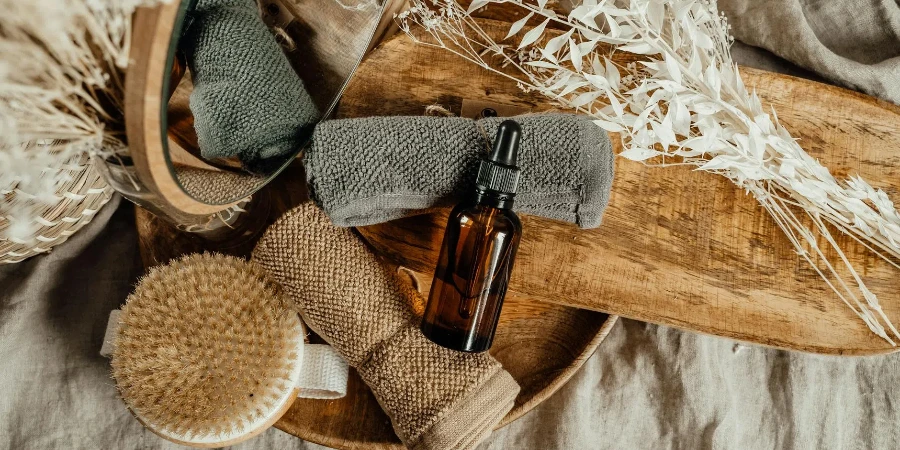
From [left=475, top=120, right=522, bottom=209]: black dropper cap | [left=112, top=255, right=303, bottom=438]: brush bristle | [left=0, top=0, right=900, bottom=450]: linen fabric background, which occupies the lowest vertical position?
[left=0, top=0, right=900, bottom=450]: linen fabric background

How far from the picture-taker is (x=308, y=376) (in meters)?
0.65

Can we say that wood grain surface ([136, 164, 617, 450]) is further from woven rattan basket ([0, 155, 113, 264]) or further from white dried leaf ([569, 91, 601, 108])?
white dried leaf ([569, 91, 601, 108])

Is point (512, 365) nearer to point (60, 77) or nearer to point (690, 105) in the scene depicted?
point (690, 105)

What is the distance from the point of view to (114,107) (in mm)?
338

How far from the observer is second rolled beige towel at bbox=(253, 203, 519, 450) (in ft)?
2.01

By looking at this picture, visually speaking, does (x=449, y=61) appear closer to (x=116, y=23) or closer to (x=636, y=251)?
(x=636, y=251)

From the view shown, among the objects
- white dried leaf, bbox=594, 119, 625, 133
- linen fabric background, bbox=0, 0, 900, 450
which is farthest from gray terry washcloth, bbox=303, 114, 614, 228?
linen fabric background, bbox=0, 0, 900, 450

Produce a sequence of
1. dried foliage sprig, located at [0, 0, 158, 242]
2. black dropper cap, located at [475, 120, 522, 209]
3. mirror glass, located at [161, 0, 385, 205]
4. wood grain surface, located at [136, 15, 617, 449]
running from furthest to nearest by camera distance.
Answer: wood grain surface, located at [136, 15, 617, 449], black dropper cap, located at [475, 120, 522, 209], mirror glass, located at [161, 0, 385, 205], dried foliage sprig, located at [0, 0, 158, 242]

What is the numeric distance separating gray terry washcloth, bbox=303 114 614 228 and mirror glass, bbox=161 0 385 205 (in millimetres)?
38

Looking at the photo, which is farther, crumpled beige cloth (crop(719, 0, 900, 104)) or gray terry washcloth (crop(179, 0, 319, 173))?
crumpled beige cloth (crop(719, 0, 900, 104))

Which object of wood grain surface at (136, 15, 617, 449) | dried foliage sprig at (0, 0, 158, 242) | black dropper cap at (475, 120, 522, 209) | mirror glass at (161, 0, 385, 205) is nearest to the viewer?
dried foliage sprig at (0, 0, 158, 242)

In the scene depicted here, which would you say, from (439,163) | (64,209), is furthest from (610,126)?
(64,209)

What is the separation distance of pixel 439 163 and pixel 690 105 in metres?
0.26

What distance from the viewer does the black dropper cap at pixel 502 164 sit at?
541 millimetres
